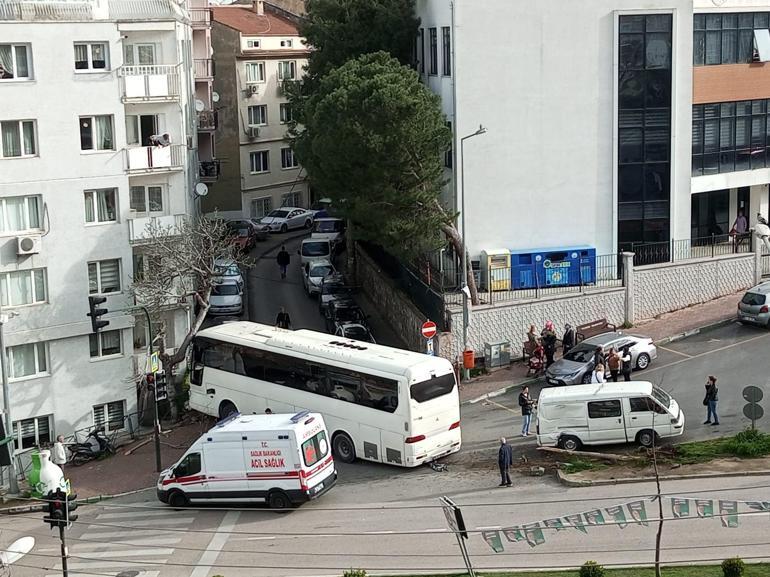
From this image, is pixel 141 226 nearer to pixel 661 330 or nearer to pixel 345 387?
pixel 345 387

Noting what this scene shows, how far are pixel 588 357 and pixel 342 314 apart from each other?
12312 mm

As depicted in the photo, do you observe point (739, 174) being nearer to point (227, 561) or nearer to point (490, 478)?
point (490, 478)

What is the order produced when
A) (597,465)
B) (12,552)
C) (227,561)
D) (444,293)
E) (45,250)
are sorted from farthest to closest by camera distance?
(444,293)
(45,250)
(597,465)
(227,561)
(12,552)

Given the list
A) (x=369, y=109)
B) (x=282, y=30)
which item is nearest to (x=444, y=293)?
(x=369, y=109)

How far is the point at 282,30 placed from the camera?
73688 mm

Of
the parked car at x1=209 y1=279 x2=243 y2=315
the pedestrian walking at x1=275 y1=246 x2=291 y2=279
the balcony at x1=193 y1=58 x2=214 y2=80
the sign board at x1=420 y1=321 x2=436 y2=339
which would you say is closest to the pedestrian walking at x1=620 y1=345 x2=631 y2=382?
the sign board at x1=420 y1=321 x2=436 y2=339

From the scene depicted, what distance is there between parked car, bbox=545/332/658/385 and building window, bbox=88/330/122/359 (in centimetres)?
1448

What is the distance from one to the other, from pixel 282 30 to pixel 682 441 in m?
48.6

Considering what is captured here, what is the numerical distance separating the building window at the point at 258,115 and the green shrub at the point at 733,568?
5313 centimetres

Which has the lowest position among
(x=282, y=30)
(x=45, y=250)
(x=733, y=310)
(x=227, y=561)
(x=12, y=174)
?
(x=227, y=561)

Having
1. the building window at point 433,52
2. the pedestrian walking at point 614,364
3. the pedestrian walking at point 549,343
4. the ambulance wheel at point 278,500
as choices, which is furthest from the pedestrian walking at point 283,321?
the ambulance wheel at point 278,500

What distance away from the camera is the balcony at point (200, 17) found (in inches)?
2414

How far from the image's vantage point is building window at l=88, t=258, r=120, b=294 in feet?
129

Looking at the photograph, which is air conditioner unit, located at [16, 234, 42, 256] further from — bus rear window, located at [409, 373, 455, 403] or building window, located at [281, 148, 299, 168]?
building window, located at [281, 148, 299, 168]
